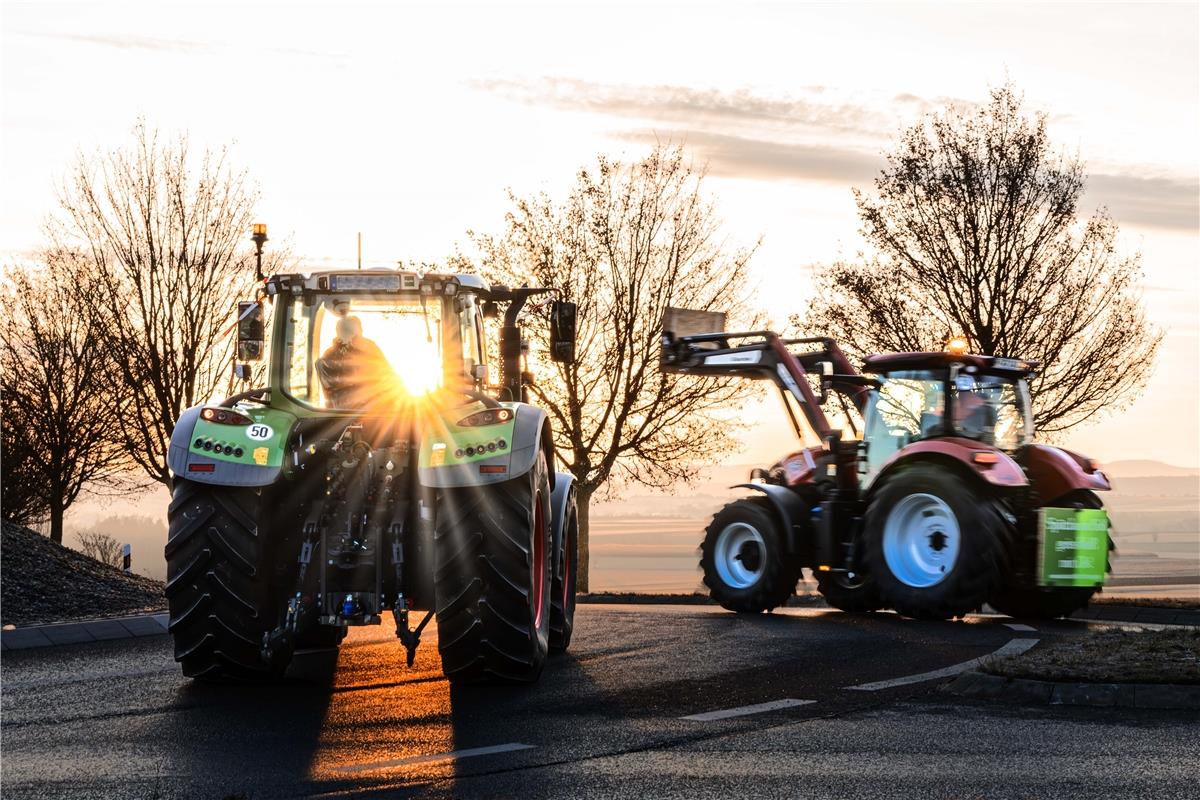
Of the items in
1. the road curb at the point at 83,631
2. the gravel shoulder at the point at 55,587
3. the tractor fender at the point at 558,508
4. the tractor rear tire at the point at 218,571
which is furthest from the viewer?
the gravel shoulder at the point at 55,587

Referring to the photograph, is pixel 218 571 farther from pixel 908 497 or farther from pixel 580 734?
pixel 908 497

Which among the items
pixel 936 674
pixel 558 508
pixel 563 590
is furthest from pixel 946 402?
pixel 558 508

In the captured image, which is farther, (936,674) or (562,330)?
(562,330)

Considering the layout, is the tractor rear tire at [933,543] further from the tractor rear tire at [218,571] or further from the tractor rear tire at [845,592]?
the tractor rear tire at [218,571]

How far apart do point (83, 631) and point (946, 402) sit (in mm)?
9306

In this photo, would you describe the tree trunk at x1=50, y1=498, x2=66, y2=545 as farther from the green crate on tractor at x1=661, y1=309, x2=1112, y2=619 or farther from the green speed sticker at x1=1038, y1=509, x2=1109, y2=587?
the green speed sticker at x1=1038, y1=509, x2=1109, y2=587

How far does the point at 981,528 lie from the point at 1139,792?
28.0 feet

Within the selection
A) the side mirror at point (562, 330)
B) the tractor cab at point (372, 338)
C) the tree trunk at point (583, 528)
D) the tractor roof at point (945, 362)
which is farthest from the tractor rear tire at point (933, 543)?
the tree trunk at point (583, 528)

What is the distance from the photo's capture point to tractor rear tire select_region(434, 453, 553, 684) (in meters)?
9.60

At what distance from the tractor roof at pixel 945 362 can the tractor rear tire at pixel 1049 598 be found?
1.58 metres

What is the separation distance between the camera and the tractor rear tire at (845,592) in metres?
17.9

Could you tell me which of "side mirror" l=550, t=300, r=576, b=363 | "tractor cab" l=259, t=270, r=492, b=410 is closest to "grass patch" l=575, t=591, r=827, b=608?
"side mirror" l=550, t=300, r=576, b=363

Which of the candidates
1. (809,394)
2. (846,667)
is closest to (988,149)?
(809,394)

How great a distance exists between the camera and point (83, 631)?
14.4m
